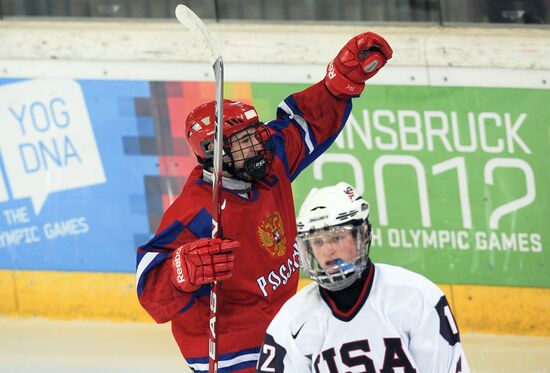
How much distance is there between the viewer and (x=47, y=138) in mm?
6457

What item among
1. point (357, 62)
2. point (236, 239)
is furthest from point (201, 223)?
point (357, 62)

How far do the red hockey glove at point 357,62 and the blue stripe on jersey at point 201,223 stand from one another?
0.65 metres

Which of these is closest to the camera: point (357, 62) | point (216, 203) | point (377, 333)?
point (377, 333)

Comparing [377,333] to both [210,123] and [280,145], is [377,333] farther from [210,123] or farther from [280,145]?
[280,145]

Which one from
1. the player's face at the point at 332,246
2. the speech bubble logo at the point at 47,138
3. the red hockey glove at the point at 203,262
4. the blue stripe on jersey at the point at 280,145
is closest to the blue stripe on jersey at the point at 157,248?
the red hockey glove at the point at 203,262

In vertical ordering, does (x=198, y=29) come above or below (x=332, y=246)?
above

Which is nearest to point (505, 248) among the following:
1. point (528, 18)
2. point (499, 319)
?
point (499, 319)

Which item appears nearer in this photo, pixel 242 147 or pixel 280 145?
pixel 242 147

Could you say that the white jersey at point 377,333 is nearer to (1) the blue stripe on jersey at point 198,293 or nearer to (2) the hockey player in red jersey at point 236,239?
(2) the hockey player in red jersey at point 236,239

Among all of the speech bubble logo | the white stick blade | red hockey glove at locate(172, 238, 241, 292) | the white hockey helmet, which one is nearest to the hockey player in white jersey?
the white hockey helmet

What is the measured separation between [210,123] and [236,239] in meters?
0.35

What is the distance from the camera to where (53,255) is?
21.4 ft

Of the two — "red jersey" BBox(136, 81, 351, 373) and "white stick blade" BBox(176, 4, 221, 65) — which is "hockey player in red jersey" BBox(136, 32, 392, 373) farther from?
"white stick blade" BBox(176, 4, 221, 65)

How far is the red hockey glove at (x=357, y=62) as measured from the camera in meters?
4.41
